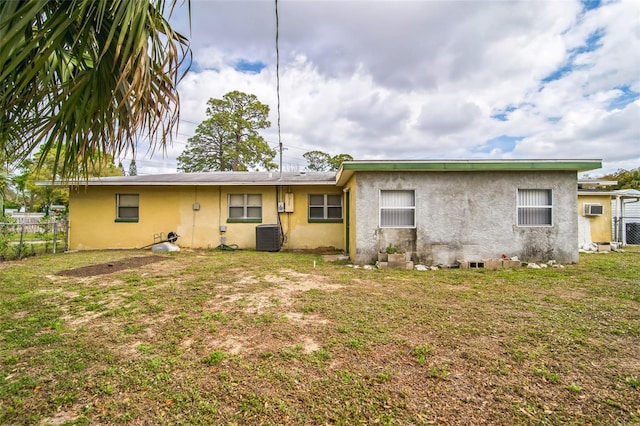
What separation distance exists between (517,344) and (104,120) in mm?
4769

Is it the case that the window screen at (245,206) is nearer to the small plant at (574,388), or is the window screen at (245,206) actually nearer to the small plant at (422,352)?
the small plant at (422,352)

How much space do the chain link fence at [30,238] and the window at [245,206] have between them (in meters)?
6.10

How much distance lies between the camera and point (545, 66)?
10.7 metres

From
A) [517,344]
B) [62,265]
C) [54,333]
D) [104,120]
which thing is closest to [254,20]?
[104,120]

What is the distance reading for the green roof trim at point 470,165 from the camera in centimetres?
786

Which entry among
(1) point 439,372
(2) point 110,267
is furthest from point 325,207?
(1) point 439,372

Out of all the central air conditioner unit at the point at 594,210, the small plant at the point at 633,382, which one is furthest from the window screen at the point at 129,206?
the central air conditioner unit at the point at 594,210

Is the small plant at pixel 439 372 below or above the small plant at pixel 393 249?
below

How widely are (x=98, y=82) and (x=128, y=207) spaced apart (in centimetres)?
1100

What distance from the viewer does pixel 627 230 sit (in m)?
13.7

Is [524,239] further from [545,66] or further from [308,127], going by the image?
[308,127]

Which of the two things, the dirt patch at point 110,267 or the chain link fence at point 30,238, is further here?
the chain link fence at point 30,238

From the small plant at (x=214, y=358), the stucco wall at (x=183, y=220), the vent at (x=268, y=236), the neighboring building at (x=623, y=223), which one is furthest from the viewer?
the neighboring building at (x=623, y=223)

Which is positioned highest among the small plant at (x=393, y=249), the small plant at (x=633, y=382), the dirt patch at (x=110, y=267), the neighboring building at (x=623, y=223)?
the neighboring building at (x=623, y=223)
